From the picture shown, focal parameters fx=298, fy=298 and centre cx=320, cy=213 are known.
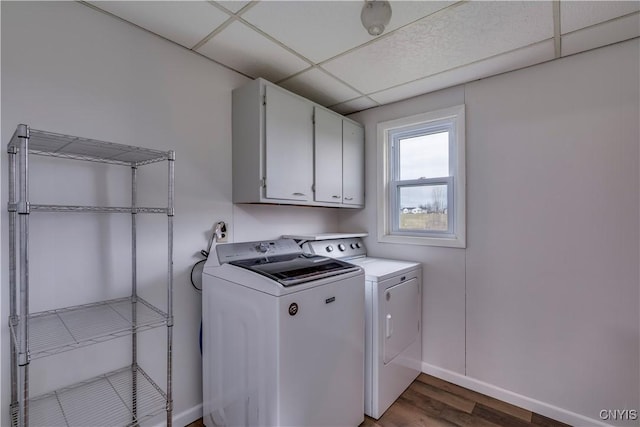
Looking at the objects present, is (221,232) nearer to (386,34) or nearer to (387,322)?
(387,322)

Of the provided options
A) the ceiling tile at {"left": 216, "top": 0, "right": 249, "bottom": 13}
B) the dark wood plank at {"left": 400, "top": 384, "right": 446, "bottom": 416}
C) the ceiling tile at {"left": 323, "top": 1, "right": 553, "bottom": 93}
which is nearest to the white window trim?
the ceiling tile at {"left": 323, "top": 1, "right": 553, "bottom": 93}

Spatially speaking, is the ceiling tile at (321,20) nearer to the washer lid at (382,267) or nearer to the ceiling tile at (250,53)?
the ceiling tile at (250,53)

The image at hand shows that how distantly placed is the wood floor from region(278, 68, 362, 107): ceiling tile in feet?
7.61

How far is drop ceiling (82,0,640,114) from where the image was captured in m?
1.44

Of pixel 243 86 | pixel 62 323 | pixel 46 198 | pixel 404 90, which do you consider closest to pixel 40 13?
pixel 46 198

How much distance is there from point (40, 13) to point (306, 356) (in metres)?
1.99

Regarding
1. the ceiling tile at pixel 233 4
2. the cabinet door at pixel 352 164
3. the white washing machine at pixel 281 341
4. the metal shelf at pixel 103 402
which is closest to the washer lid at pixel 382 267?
the white washing machine at pixel 281 341

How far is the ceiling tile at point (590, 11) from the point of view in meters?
1.41

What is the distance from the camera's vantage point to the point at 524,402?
1.99 metres

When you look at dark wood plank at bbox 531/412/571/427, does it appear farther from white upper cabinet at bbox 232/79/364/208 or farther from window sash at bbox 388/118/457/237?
white upper cabinet at bbox 232/79/364/208

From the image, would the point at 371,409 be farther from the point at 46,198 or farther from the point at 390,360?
the point at 46,198

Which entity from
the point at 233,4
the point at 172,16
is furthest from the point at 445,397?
the point at 172,16

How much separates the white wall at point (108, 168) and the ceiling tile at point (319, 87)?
1.48 ft

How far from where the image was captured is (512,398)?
6.67 ft
